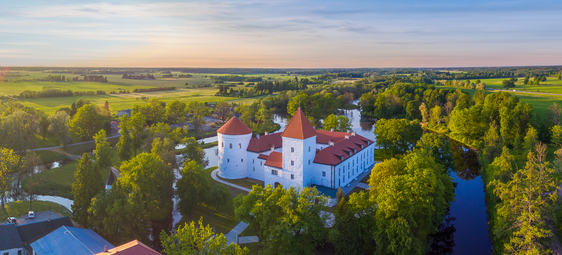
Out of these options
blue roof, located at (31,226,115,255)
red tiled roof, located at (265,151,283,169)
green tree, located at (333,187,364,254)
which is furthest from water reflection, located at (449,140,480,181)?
blue roof, located at (31,226,115,255)

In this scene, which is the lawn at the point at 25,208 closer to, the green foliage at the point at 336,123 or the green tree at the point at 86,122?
the green tree at the point at 86,122

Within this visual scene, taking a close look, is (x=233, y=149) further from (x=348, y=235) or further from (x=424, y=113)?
(x=424, y=113)

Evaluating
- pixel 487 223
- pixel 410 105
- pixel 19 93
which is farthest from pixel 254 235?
pixel 19 93

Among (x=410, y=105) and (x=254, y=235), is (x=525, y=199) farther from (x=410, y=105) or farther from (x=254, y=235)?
(x=410, y=105)

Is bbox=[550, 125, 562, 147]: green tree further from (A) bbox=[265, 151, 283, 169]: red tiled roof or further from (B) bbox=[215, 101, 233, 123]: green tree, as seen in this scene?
(B) bbox=[215, 101, 233, 123]: green tree

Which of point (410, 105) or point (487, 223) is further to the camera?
point (410, 105)
